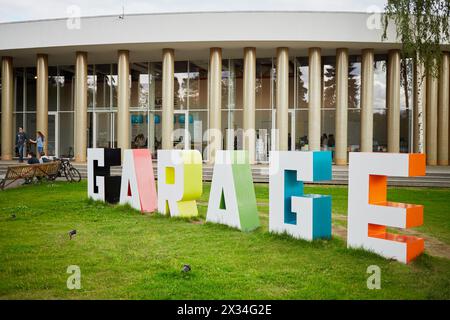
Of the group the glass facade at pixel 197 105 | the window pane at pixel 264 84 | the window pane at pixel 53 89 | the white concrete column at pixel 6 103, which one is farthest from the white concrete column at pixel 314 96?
the white concrete column at pixel 6 103

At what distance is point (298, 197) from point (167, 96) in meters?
16.7

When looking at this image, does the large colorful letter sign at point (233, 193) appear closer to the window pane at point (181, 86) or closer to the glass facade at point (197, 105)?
the glass facade at point (197, 105)

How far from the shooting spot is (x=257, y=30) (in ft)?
70.7

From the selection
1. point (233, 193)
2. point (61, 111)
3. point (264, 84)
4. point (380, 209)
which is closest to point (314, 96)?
point (264, 84)

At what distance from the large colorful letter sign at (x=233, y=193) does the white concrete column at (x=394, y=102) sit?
16325mm

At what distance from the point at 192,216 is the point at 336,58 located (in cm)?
1593

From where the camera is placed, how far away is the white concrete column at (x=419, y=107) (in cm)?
2153

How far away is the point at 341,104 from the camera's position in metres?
22.9

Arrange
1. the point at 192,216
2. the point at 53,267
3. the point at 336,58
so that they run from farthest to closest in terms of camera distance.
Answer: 1. the point at 336,58
2. the point at 192,216
3. the point at 53,267

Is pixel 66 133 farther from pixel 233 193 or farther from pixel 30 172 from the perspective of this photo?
pixel 233 193
